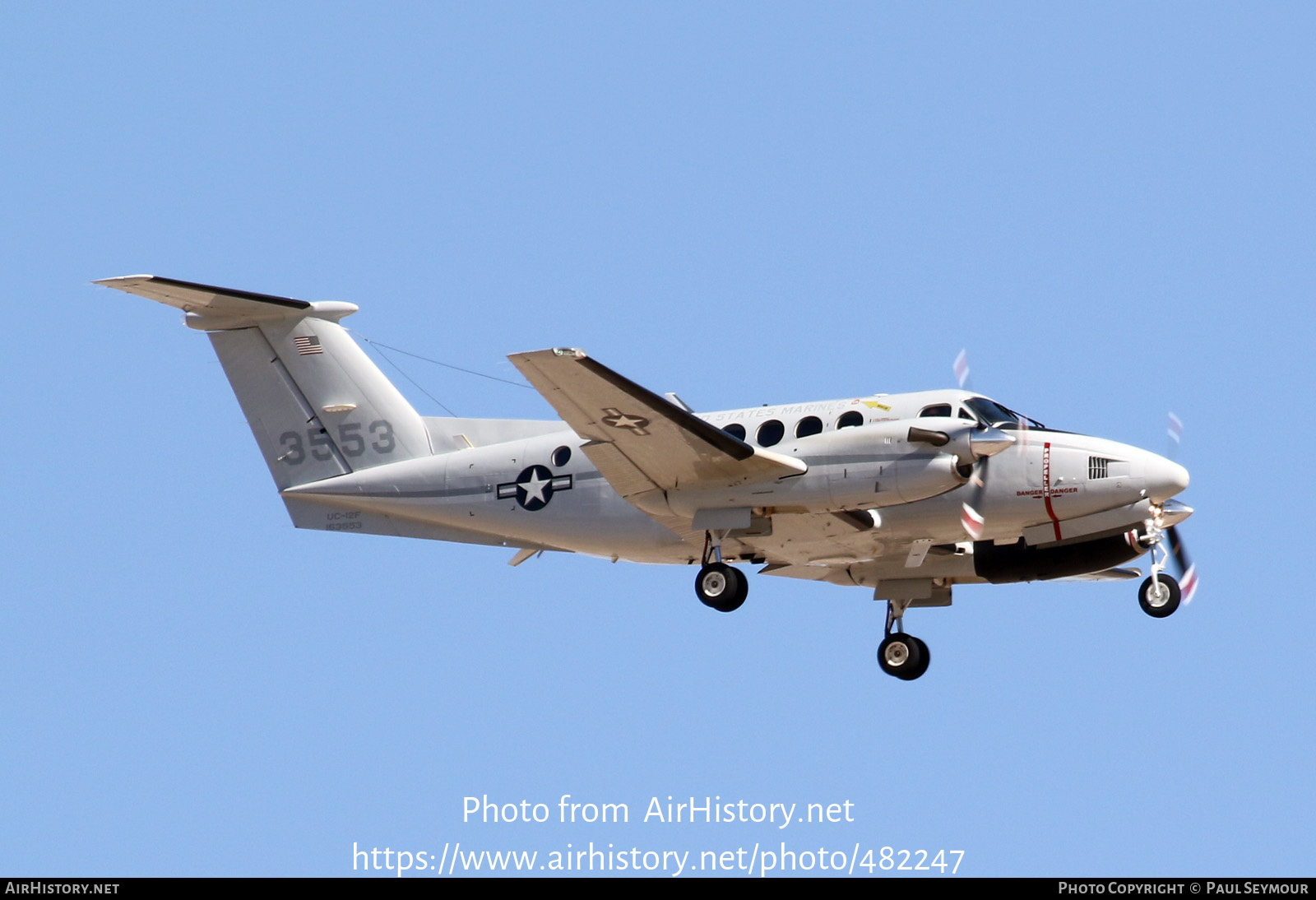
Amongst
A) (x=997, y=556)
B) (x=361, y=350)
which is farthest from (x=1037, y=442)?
(x=361, y=350)

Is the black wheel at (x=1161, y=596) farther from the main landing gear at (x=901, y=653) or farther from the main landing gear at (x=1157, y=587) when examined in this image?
the main landing gear at (x=901, y=653)

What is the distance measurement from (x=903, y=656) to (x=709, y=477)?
423 centimetres

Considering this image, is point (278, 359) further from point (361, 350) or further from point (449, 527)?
point (449, 527)

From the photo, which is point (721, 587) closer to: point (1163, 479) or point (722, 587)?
point (722, 587)

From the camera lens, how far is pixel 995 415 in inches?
755

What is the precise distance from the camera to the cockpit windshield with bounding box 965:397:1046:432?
19031 millimetres

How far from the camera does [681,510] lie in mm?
19500

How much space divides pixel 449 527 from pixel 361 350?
9.52 feet

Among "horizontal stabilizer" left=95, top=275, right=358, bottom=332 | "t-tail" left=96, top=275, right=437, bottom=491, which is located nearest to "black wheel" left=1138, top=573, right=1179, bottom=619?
"t-tail" left=96, top=275, right=437, bottom=491

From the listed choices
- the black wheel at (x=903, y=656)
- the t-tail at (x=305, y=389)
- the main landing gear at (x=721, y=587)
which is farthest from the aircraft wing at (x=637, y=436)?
the black wheel at (x=903, y=656)

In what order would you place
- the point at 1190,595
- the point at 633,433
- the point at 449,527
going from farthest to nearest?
the point at 449,527 → the point at 1190,595 → the point at 633,433

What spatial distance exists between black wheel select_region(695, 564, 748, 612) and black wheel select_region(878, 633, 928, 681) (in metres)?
3.25
